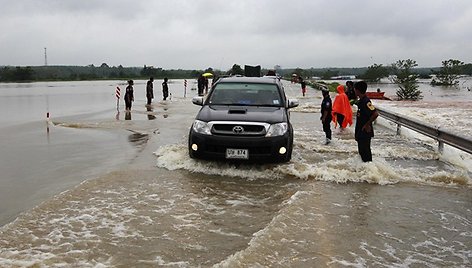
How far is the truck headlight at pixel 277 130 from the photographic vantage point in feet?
24.7

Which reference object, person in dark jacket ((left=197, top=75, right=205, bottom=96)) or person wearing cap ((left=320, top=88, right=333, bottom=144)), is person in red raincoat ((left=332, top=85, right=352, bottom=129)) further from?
person in dark jacket ((left=197, top=75, right=205, bottom=96))

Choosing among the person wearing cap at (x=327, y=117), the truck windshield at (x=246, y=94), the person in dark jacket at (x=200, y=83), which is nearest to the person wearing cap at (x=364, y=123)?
the truck windshield at (x=246, y=94)

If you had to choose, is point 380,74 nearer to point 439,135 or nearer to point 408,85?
point 408,85

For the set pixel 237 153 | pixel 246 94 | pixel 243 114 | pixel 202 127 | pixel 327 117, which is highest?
pixel 246 94

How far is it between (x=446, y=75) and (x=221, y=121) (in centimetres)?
7256

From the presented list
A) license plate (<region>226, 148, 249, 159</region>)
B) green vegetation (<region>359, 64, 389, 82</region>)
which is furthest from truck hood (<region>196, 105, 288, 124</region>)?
green vegetation (<region>359, 64, 389, 82</region>)

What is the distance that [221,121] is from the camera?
300 inches

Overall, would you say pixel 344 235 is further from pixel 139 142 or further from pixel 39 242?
pixel 139 142

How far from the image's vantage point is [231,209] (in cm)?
569

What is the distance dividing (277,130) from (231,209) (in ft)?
7.58

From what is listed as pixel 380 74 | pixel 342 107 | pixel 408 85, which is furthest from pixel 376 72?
pixel 342 107

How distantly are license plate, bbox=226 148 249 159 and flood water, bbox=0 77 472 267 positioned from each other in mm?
337

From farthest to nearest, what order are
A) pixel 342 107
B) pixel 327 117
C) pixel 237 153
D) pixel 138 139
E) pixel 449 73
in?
1. pixel 449 73
2. pixel 342 107
3. pixel 138 139
4. pixel 327 117
5. pixel 237 153

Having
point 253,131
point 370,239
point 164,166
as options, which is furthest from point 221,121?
point 370,239
